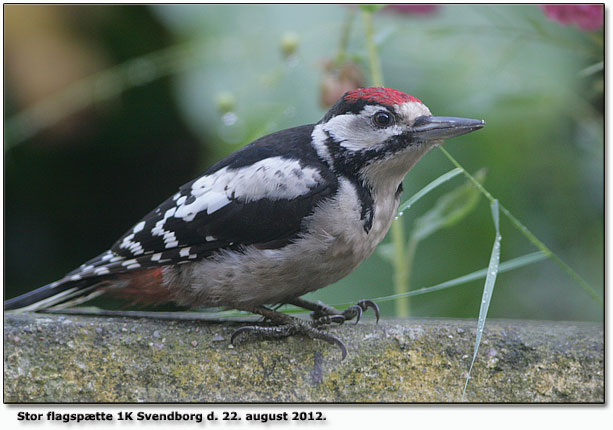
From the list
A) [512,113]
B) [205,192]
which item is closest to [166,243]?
[205,192]

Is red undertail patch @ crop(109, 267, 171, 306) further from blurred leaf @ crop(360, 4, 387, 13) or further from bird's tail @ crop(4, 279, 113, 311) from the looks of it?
blurred leaf @ crop(360, 4, 387, 13)

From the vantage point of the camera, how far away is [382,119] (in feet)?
5.66

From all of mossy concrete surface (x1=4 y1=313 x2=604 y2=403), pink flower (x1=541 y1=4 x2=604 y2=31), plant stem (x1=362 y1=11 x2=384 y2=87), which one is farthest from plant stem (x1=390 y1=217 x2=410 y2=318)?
pink flower (x1=541 y1=4 x2=604 y2=31)

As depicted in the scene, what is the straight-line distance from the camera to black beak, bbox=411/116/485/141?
162 centimetres

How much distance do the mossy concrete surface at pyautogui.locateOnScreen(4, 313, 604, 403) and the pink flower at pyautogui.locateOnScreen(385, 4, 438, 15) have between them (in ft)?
3.42

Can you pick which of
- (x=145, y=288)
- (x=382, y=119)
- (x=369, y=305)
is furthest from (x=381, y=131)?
(x=145, y=288)

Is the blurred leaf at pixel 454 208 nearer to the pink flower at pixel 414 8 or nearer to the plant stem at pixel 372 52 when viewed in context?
the plant stem at pixel 372 52

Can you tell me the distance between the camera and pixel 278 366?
1.76m

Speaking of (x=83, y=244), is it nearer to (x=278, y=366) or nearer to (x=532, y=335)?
(x=278, y=366)

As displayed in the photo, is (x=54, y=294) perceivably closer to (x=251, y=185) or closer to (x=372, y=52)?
(x=251, y=185)

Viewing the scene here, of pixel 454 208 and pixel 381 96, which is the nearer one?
pixel 381 96

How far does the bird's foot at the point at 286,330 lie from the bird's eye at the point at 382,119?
56 cm

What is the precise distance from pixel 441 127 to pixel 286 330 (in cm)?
67

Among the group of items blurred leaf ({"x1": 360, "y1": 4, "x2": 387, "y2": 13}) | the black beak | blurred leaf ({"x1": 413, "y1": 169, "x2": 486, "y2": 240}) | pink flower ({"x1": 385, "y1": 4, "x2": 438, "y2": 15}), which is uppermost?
→ pink flower ({"x1": 385, "y1": 4, "x2": 438, "y2": 15})
